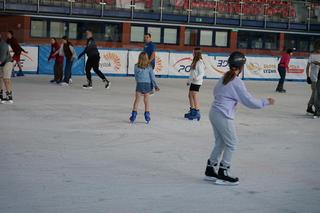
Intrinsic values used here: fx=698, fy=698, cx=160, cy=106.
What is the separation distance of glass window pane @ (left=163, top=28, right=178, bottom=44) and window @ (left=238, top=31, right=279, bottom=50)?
382cm

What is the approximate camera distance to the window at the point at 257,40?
39719mm

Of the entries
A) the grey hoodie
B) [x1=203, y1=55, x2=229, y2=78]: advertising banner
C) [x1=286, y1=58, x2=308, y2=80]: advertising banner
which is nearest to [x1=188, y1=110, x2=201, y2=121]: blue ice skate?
the grey hoodie

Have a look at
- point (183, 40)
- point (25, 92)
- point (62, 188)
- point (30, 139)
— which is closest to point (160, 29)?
point (183, 40)

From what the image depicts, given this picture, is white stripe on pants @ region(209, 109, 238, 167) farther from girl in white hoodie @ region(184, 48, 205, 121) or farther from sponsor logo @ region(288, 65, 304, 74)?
sponsor logo @ region(288, 65, 304, 74)

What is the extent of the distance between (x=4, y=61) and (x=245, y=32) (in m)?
25.6

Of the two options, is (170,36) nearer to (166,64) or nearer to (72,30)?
(72,30)

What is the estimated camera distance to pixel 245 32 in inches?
1563

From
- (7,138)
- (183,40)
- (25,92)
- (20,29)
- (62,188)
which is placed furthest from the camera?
(183,40)

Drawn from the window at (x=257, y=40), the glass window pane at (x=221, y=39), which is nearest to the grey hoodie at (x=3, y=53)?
the glass window pane at (x=221, y=39)

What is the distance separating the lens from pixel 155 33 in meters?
37.8

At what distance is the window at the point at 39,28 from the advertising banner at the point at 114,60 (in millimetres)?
7593

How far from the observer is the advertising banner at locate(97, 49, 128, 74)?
28.2 metres

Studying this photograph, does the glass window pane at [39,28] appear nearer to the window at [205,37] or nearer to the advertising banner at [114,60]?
the advertising banner at [114,60]

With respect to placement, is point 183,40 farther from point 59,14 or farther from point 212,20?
point 59,14
